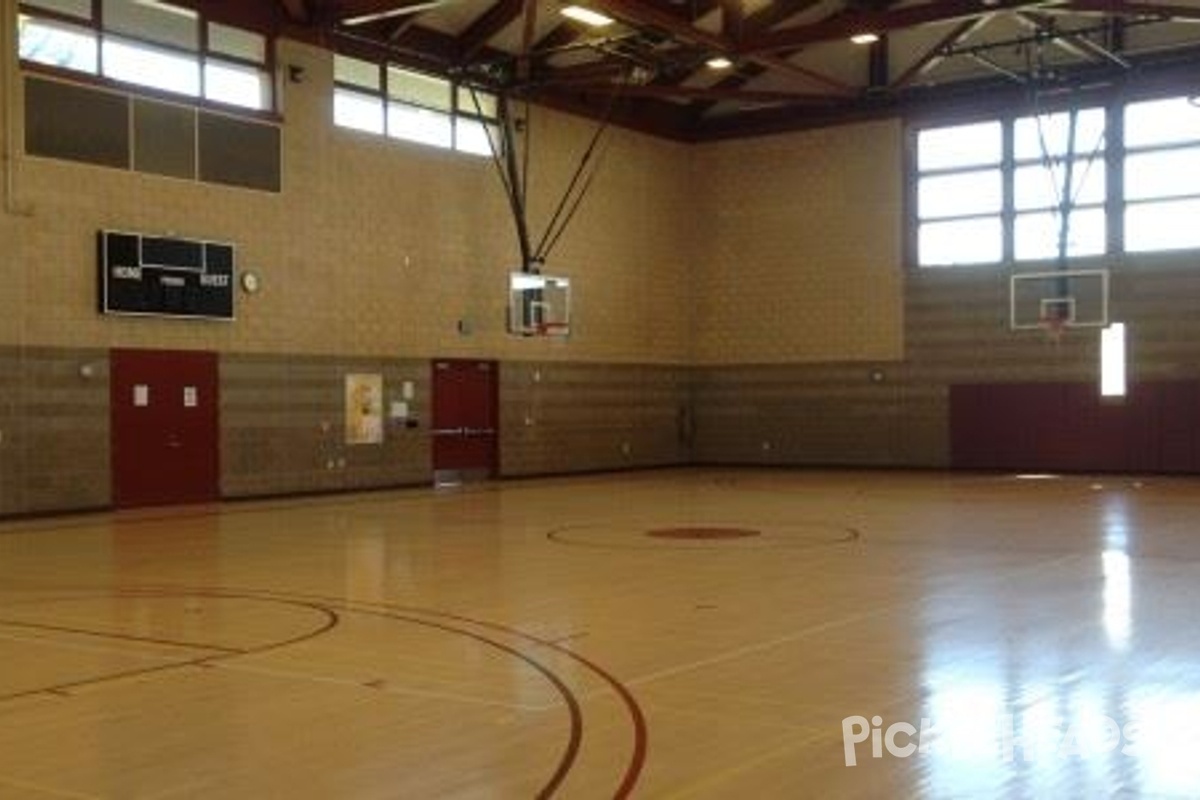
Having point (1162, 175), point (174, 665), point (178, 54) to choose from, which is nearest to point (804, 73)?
point (1162, 175)

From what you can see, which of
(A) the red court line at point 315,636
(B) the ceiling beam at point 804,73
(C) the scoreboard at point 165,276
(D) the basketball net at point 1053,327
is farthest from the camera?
(D) the basketball net at point 1053,327

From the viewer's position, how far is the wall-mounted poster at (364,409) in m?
27.9

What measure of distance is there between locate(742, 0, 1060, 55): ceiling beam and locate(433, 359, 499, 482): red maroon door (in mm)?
8774

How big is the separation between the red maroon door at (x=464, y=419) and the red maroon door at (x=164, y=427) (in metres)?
5.71

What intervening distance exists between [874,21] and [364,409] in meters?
12.2

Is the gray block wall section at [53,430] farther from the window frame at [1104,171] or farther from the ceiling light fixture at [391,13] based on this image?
the window frame at [1104,171]

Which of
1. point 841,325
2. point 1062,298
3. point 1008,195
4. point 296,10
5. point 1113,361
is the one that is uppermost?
point 296,10

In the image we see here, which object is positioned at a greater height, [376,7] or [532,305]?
[376,7]

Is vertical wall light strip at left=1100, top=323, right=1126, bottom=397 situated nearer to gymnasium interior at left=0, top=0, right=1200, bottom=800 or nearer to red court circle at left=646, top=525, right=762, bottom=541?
gymnasium interior at left=0, top=0, right=1200, bottom=800

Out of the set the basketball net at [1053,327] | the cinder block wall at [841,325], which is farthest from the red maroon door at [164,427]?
the basketball net at [1053,327]

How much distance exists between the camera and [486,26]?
96.0 ft

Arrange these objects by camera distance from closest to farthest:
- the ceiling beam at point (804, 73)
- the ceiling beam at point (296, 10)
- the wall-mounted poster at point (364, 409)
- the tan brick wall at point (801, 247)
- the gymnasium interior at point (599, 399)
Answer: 1. the gymnasium interior at point (599, 399)
2. the ceiling beam at point (296, 10)
3. the wall-mounted poster at point (364, 409)
4. the ceiling beam at point (804, 73)
5. the tan brick wall at point (801, 247)

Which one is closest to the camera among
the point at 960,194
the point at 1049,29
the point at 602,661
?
the point at 602,661

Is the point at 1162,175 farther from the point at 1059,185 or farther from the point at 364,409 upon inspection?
the point at 364,409
